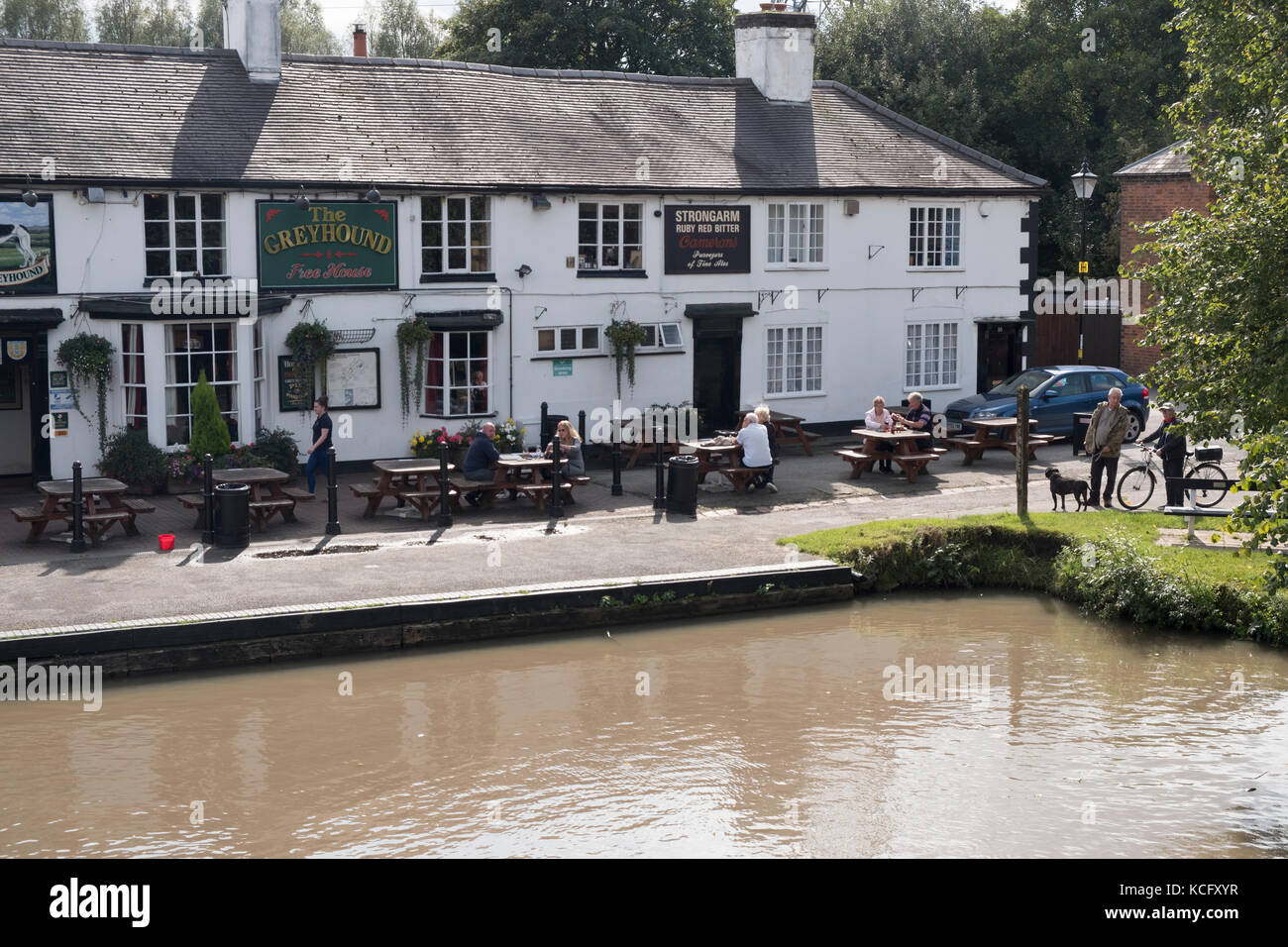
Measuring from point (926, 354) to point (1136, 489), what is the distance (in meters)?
7.96

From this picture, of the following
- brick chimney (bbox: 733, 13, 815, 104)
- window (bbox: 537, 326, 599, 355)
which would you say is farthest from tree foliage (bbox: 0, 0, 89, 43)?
window (bbox: 537, 326, 599, 355)

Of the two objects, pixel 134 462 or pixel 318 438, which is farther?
pixel 134 462

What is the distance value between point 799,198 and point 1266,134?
1509 centimetres

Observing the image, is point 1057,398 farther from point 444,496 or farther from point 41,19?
point 41,19

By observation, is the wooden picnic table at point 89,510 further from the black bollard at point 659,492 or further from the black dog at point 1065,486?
the black dog at point 1065,486

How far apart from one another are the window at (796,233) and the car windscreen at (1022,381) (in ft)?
13.2

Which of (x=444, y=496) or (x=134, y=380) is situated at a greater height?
(x=134, y=380)

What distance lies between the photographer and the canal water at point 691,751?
1039 centimetres

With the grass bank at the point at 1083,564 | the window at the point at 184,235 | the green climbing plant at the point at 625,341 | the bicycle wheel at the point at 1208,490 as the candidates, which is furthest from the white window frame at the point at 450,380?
the bicycle wheel at the point at 1208,490

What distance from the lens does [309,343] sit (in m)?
21.9

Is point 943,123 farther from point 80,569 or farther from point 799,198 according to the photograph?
point 80,569

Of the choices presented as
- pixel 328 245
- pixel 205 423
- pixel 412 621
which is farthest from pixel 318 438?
pixel 412 621
